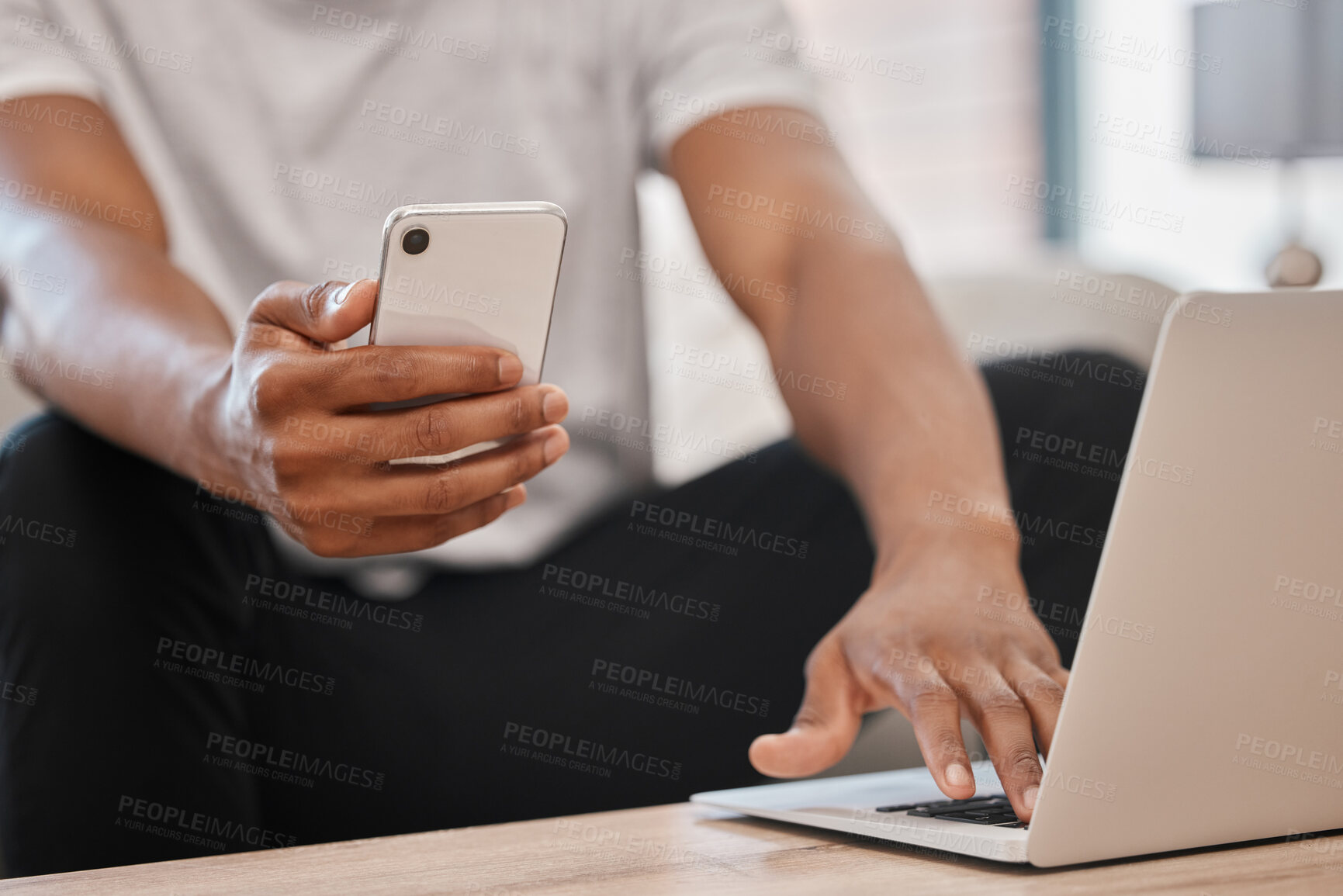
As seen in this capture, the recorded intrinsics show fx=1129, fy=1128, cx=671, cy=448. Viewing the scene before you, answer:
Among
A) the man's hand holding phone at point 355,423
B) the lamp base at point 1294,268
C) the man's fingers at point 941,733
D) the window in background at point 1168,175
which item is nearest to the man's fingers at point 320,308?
the man's hand holding phone at point 355,423

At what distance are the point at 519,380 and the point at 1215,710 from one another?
16.5 inches

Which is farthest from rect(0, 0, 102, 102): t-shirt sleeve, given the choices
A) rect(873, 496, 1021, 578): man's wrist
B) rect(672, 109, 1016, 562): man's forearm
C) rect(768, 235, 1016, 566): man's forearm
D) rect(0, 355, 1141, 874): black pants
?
rect(873, 496, 1021, 578): man's wrist

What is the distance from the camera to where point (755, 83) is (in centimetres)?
122

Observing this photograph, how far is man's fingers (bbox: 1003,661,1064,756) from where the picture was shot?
0.61 meters

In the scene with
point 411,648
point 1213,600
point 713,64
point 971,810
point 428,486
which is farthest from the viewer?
point 713,64

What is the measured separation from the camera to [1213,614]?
1.55 ft

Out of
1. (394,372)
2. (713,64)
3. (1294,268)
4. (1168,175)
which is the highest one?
(1168,175)

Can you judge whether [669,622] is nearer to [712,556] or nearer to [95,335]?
[712,556]

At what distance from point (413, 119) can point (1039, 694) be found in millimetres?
970

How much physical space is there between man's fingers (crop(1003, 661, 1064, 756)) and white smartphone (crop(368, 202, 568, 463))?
1.13 ft

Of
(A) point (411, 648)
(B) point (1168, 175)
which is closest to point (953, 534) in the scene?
(A) point (411, 648)

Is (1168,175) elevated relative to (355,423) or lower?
elevated

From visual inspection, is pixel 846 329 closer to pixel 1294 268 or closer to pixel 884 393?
pixel 884 393

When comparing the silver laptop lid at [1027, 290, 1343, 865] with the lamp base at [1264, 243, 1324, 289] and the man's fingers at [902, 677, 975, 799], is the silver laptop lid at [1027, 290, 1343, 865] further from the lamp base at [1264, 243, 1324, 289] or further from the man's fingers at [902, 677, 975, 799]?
the lamp base at [1264, 243, 1324, 289]
